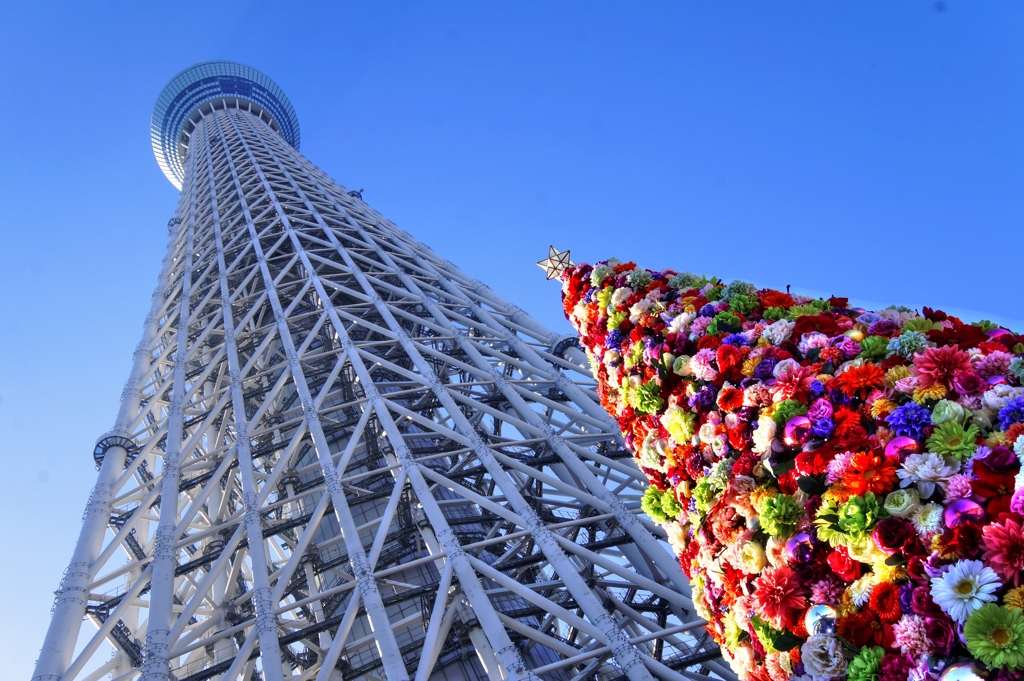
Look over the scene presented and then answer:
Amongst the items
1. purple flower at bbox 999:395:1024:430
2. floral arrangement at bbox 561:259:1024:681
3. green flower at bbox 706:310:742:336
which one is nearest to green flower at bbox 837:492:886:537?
floral arrangement at bbox 561:259:1024:681

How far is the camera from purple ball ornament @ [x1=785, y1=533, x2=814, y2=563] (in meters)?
7.39

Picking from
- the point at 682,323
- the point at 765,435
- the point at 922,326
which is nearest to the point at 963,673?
the point at 765,435

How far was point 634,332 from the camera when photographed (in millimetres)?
11180

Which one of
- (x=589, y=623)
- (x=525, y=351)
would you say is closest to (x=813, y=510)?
(x=589, y=623)

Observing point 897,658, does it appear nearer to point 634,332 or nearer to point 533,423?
point 634,332

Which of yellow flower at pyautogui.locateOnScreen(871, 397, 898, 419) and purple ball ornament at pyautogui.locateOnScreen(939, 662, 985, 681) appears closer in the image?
purple ball ornament at pyautogui.locateOnScreen(939, 662, 985, 681)

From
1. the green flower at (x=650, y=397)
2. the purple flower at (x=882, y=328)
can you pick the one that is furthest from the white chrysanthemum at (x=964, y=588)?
the green flower at (x=650, y=397)

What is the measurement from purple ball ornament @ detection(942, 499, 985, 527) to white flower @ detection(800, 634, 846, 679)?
1513mm

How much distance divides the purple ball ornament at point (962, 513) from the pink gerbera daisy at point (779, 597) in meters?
1.68

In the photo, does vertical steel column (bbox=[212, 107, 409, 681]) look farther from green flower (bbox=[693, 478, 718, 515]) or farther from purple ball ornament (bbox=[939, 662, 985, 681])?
purple ball ornament (bbox=[939, 662, 985, 681])

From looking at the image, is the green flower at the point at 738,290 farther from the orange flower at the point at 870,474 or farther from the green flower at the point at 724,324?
the orange flower at the point at 870,474

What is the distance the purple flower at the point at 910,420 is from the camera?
22.3 feet

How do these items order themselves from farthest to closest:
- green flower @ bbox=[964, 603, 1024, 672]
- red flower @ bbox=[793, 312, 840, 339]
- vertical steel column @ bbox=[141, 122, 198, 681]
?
vertical steel column @ bbox=[141, 122, 198, 681]
red flower @ bbox=[793, 312, 840, 339]
green flower @ bbox=[964, 603, 1024, 672]

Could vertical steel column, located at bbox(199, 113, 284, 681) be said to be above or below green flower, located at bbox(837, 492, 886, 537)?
above
